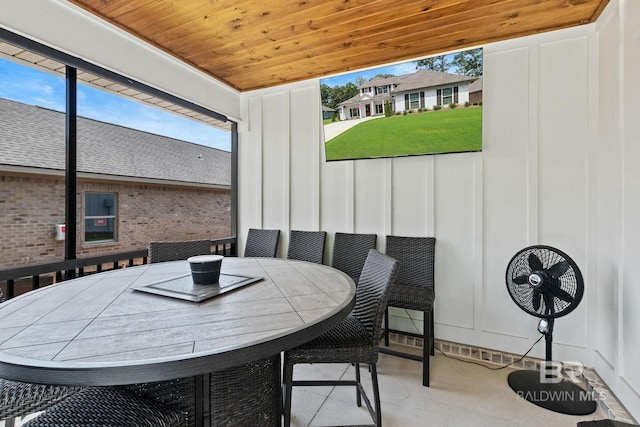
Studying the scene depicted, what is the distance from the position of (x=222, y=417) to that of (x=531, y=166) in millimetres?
2901

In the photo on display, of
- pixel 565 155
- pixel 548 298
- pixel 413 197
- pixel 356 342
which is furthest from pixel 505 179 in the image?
pixel 356 342

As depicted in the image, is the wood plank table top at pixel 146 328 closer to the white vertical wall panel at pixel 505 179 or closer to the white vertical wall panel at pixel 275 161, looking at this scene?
the white vertical wall panel at pixel 505 179

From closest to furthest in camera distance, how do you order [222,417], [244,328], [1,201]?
1. [244,328]
2. [222,417]
3. [1,201]

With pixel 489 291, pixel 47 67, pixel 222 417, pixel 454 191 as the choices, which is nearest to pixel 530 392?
pixel 489 291

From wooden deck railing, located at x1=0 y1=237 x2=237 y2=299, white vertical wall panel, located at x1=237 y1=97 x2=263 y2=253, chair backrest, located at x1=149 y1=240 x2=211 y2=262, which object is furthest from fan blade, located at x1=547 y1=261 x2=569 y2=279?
wooden deck railing, located at x1=0 y1=237 x2=237 y2=299

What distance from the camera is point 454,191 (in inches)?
109

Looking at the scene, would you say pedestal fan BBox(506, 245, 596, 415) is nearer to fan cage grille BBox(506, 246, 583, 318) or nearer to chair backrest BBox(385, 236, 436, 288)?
fan cage grille BBox(506, 246, 583, 318)

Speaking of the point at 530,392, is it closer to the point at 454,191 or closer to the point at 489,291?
the point at 489,291

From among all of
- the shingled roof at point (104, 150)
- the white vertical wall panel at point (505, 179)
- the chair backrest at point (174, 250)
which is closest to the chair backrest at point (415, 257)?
the white vertical wall panel at point (505, 179)

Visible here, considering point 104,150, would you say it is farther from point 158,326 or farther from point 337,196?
point 158,326

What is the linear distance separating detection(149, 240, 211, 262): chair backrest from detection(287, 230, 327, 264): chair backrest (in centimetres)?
102

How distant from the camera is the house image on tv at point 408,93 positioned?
265 cm

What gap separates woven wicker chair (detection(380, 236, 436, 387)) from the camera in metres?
2.36

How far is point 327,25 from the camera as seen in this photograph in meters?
2.47
